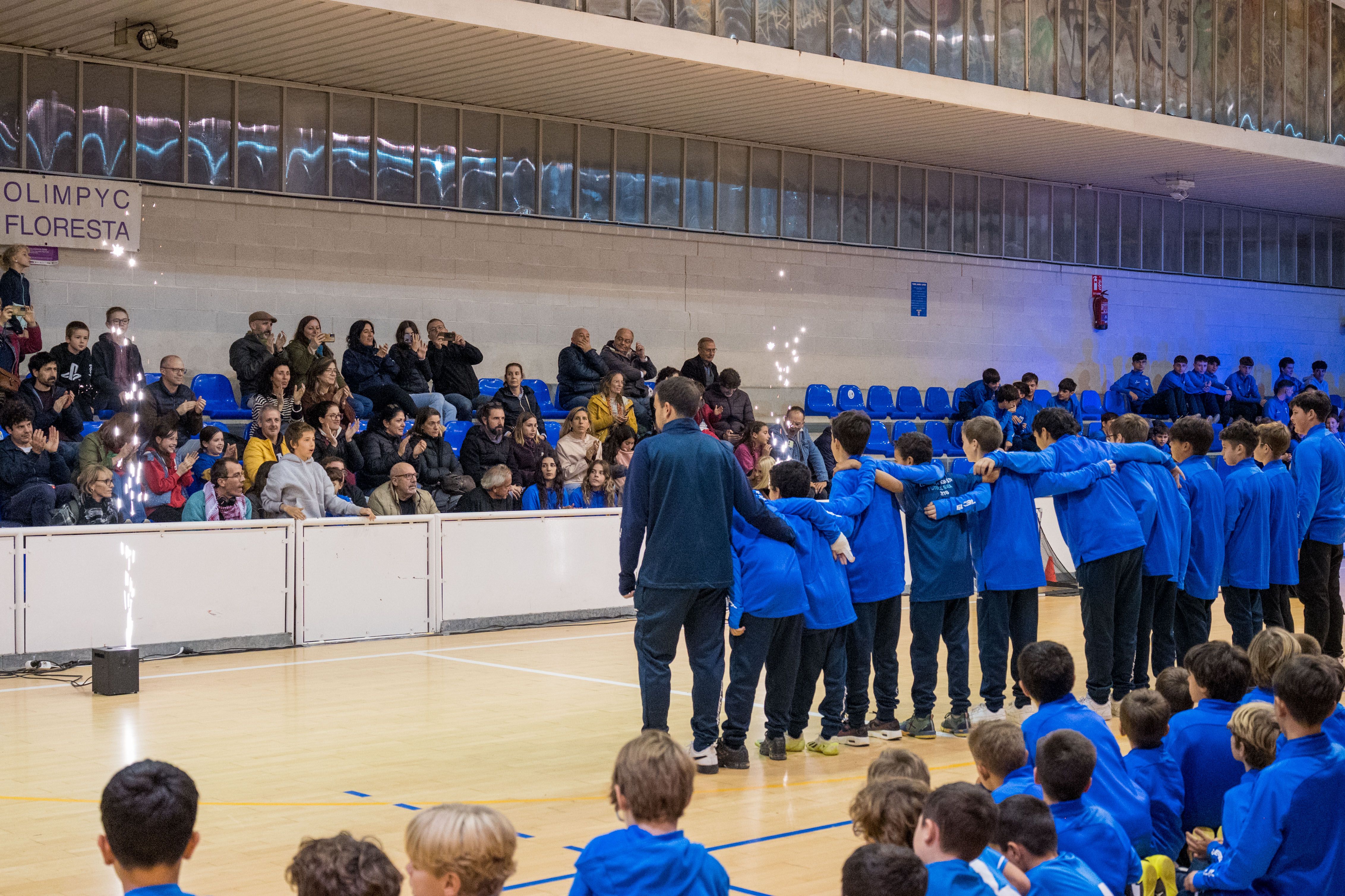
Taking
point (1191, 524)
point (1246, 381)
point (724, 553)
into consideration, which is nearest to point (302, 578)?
point (724, 553)

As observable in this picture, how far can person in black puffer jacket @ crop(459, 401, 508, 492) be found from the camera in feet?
44.6

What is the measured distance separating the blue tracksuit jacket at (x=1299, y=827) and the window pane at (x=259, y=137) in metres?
13.7

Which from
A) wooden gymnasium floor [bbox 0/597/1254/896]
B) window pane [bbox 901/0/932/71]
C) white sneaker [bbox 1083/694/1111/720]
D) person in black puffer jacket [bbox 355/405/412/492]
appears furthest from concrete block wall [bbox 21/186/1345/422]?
white sneaker [bbox 1083/694/1111/720]

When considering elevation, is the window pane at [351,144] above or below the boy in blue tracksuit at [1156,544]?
above

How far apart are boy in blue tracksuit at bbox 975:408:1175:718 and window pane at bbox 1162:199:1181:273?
1692 cm

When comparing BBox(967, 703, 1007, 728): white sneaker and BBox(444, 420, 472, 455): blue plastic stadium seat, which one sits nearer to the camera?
BBox(967, 703, 1007, 728): white sneaker

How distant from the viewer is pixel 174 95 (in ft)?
49.3

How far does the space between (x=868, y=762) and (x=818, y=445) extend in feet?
35.2

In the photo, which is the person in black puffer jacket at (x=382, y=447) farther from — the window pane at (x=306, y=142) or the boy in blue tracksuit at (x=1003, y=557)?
the boy in blue tracksuit at (x=1003, y=557)

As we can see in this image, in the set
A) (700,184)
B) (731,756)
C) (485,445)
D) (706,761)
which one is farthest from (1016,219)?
(706,761)

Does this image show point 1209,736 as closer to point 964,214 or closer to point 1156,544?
point 1156,544

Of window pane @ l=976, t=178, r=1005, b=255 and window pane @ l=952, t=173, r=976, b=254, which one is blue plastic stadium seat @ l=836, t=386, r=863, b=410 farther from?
window pane @ l=976, t=178, r=1005, b=255

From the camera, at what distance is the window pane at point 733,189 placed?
1916 cm

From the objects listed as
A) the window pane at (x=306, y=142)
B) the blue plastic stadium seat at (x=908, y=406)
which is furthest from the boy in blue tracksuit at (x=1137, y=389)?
the window pane at (x=306, y=142)
